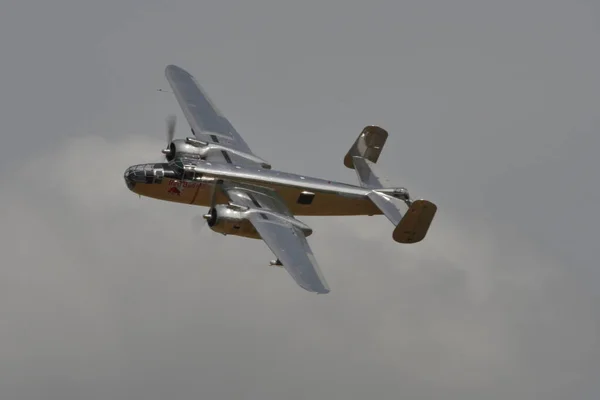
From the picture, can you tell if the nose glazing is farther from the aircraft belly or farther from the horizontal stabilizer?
the horizontal stabilizer

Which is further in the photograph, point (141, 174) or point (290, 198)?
point (290, 198)

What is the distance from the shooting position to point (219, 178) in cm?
7269

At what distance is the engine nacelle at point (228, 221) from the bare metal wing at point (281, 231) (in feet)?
1.30

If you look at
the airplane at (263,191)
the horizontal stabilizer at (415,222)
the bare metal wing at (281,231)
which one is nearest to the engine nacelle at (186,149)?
the airplane at (263,191)

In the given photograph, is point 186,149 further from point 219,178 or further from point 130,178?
point 130,178

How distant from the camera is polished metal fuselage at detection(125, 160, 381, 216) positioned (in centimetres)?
7262

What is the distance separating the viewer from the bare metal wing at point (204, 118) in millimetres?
76162

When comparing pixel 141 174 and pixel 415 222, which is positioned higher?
pixel 415 222

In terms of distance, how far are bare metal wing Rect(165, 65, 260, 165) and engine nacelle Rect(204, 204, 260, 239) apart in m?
6.87

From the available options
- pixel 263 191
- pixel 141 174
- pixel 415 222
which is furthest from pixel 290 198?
pixel 141 174

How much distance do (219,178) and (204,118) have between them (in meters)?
7.05

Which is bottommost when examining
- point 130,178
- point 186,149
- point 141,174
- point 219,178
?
point 130,178

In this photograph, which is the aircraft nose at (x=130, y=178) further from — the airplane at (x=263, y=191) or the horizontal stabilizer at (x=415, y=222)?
the horizontal stabilizer at (x=415, y=222)

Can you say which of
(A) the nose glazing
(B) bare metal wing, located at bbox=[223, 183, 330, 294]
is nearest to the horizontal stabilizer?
(B) bare metal wing, located at bbox=[223, 183, 330, 294]
